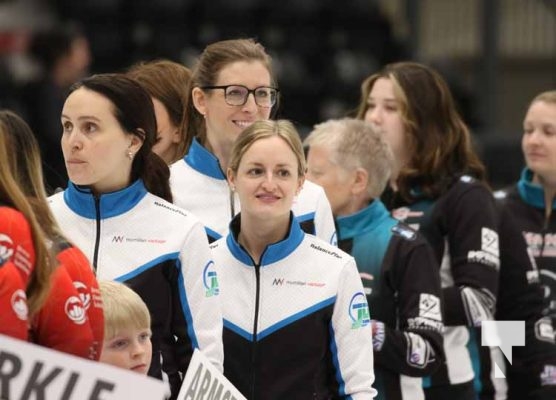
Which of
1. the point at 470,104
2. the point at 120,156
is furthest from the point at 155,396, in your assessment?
the point at 470,104

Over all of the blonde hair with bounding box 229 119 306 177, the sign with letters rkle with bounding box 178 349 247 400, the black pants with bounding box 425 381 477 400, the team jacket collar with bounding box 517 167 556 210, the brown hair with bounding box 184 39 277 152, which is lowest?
the black pants with bounding box 425 381 477 400

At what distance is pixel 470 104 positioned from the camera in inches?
484

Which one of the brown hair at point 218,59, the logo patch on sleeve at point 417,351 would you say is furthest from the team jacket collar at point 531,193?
the brown hair at point 218,59

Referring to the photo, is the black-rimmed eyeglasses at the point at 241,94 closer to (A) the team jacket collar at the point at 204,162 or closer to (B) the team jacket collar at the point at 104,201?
(A) the team jacket collar at the point at 204,162

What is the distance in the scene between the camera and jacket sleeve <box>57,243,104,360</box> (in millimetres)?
3479

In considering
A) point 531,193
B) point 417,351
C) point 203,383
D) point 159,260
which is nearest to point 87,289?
point 203,383

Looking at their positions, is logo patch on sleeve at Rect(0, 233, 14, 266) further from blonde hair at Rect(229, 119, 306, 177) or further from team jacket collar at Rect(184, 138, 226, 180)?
team jacket collar at Rect(184, 138, 226, 180)

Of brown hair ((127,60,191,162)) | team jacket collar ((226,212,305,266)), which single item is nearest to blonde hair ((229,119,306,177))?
team jacket collar ((226,212,305,266))

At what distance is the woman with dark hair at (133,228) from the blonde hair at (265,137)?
253mm

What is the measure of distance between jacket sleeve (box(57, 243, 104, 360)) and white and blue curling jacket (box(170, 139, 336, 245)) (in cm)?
110

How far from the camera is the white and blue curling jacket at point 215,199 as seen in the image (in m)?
4.64

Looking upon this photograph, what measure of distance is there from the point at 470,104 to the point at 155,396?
929 cm

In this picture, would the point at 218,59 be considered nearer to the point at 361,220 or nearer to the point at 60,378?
the point at 361,220

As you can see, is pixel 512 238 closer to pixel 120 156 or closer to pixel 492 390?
pixel 492 390
